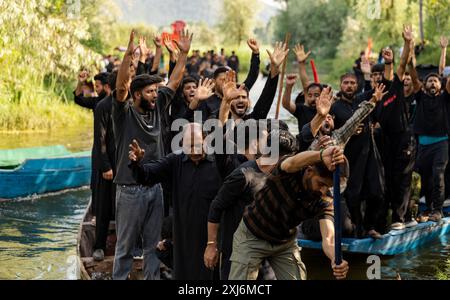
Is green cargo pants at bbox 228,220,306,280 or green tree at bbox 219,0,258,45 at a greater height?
green tree at bbox 219,0,258,45

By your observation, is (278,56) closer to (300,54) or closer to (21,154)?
(300,54)

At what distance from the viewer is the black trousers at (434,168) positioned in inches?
445

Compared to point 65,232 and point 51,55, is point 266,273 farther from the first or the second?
point 51,55

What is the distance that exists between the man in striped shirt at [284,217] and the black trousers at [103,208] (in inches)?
128

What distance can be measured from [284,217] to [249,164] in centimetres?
58

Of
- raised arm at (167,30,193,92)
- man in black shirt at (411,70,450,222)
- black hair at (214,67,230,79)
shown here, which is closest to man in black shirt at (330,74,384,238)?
black hair at (214,67,230,79)

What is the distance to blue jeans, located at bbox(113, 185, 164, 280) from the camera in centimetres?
730

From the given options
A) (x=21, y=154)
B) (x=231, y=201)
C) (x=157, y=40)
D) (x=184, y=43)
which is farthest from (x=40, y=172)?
(x=231, y=201)

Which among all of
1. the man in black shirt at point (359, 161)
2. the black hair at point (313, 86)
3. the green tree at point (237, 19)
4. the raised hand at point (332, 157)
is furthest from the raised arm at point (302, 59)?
the green tree at point (237, 19)

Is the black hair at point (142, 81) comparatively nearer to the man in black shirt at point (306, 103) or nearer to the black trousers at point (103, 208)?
the black trousers at point (103, 208)

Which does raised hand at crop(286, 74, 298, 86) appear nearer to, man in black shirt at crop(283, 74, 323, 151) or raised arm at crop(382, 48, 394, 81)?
man in black shirt at crop(283, 74, 323, 151)

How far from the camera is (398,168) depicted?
34.3 feet

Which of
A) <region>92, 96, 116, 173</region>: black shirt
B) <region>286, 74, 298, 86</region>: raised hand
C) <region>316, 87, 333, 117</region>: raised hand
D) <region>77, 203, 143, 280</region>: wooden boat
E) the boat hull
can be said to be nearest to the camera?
<region>316, 87, 333, 117</region>: raised hand

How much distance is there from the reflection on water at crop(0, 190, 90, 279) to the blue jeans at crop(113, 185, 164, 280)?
9.19 ft
